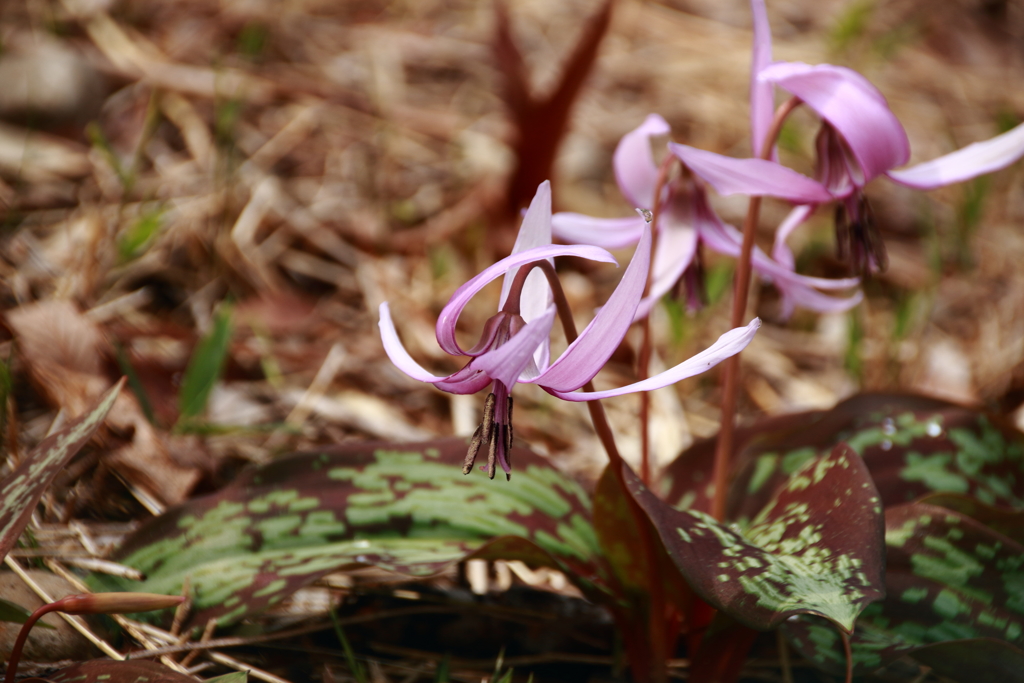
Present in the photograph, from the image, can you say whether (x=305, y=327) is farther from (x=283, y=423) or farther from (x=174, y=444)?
(x=174, y=444)

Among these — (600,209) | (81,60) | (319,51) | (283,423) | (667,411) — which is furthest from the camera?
(319,51)

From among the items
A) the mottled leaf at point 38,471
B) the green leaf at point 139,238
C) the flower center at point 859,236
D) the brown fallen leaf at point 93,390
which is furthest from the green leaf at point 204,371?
the flower center at point 859,236

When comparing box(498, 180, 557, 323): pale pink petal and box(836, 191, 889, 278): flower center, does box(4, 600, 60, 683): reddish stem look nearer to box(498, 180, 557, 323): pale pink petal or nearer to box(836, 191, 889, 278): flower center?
box(498, 180, 557, 323): pale pink petal

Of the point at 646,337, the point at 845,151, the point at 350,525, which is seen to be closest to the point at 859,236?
the point at 845,151

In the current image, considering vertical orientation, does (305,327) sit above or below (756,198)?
below

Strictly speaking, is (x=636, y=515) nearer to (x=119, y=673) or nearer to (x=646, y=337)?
(x=646, y=337)

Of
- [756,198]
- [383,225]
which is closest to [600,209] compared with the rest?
[383,225]

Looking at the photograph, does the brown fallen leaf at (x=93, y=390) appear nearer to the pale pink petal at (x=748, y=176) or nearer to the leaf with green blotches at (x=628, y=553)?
the leaf with green blotches at (x=628, y=553)
